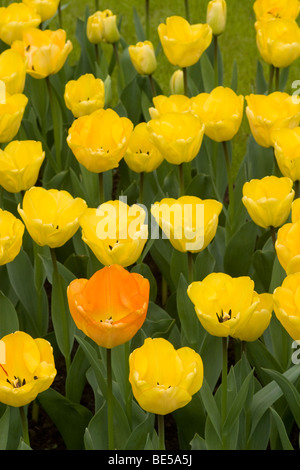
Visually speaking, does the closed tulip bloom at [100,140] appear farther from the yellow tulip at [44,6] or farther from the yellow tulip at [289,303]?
the yellow tulip at [44,6]

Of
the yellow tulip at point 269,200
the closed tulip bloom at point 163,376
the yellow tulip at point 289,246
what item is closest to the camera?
the closed tulip bloom at point 163,376

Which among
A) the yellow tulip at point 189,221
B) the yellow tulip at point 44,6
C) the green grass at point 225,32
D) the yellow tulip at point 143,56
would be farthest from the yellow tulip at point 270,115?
the green grass at point 225,32

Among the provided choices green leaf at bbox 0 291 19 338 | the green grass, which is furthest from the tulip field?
the green grass

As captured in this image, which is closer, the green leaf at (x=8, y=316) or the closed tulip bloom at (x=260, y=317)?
the closed tulip bloom at (x=260, y=317)

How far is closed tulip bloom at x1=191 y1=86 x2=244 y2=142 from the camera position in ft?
6.97

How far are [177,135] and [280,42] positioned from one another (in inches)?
24.1

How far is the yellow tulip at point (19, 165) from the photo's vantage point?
76.0 inches

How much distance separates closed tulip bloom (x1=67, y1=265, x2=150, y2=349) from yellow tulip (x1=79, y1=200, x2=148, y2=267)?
174 millimetres

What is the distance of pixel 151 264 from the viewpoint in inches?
114

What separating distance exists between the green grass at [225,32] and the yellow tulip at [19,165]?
76.6 inches

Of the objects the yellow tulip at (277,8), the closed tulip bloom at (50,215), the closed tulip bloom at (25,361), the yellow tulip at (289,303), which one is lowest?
the yellow tulip at (277,8)

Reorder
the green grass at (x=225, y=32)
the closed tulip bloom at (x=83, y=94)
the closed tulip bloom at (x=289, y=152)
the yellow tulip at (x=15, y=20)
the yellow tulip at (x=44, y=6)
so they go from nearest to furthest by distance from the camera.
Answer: the closed tulip bloom at (x=289, y=152)
the closed tulip bloom at (x=83, y=94)
the yellow tulip at (x=15, y=20)
the yellow tulip at (x=44, y=6)
the green grass at (x=225, y=32)

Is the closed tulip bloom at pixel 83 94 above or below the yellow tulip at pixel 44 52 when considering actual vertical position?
below

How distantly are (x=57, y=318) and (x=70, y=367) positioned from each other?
0.44ft
